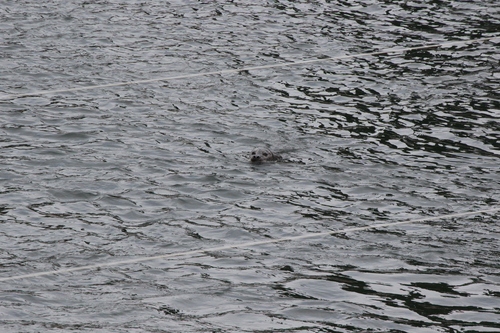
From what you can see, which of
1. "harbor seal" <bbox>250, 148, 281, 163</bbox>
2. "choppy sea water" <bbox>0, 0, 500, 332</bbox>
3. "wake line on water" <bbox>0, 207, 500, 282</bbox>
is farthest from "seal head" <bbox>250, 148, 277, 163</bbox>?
"wake line on water" <bbox>0, 207, 500, 282</bbox>

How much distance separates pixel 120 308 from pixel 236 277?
142 cm

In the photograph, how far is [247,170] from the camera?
13.4m

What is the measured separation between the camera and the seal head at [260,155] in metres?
13.6

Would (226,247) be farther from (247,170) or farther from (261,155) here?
(261,155)

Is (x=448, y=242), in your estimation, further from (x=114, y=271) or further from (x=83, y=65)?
(x=83, y=65)

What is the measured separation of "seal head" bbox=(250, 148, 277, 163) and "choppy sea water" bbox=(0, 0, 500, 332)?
0.12 metres

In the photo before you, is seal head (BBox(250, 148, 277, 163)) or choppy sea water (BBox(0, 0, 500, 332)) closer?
choppy sea water (BBox(0, 0, 500, 332))

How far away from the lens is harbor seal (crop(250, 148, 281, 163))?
44.7ft

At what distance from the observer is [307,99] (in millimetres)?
16797

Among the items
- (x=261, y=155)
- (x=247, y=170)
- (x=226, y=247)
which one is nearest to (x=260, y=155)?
(x=261, y=155)

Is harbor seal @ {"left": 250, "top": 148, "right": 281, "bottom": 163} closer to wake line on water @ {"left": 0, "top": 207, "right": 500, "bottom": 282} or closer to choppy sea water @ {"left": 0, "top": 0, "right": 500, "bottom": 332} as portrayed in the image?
choppy sea water @ {"left": 0, "top": 0, "right": 500, "bottom": 332}

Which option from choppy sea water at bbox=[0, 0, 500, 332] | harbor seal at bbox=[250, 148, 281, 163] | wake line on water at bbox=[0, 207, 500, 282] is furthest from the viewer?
harbor seal at bbox=[250, 148, 281, 163]

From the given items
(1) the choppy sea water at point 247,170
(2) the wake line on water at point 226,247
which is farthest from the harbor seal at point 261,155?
(2) the wake line on water at point 226,247

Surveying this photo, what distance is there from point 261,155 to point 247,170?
35 cm
